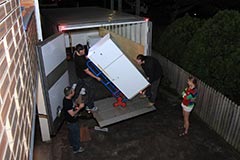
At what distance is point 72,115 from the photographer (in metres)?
5.21

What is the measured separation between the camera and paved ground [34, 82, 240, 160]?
589 cm

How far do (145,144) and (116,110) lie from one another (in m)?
1.61

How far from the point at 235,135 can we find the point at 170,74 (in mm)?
3941

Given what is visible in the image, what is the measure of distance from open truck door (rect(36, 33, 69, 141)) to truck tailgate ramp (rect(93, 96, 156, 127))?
4.40 ft

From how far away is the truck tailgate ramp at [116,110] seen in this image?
6961 millimetres

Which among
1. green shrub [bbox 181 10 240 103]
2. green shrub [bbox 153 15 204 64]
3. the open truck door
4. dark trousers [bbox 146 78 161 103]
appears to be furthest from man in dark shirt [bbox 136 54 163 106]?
green shrub [bbox 153 15 204 64]

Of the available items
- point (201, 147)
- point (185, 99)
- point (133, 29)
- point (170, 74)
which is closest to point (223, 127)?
point (201, 147)

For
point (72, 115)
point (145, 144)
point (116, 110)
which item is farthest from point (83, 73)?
point (145, 144)

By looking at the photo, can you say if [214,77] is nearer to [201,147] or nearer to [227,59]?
[227,59]

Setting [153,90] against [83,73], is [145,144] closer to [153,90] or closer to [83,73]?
[153,90]

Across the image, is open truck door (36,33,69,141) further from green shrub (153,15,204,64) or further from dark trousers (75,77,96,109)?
green shrub (153,15,204,64)

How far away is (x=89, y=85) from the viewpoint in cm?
714

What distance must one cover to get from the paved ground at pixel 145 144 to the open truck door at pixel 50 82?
1.98 feet

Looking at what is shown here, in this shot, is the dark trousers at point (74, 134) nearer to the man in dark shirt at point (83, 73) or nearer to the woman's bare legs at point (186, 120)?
the man in dark shirt at point (83, 73)
